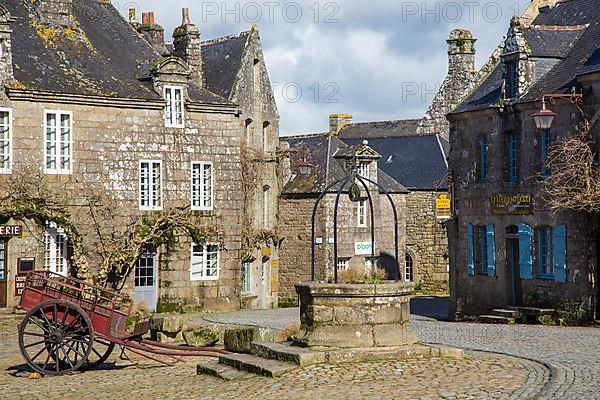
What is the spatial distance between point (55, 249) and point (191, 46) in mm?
8567

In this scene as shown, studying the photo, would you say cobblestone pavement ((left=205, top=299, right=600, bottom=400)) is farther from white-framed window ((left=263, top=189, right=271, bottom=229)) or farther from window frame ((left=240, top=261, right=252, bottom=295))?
white-framed window ((left=263, top=189, right=271, bottom=229))

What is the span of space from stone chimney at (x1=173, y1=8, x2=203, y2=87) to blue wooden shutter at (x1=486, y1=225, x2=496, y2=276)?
10.6 metres

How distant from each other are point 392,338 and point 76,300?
15.8 feet

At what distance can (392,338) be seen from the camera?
14.6 m

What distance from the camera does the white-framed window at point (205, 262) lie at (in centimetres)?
3016

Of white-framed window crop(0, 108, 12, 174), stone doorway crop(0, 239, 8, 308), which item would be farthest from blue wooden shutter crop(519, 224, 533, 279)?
white-framed window crop(0, 108, 12, 174)

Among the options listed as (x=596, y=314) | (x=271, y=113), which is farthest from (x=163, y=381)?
(x=271, y=113)

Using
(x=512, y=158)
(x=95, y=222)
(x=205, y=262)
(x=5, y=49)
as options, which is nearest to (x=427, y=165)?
(x=205, y=262)

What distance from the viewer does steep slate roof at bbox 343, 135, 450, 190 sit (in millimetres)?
43344

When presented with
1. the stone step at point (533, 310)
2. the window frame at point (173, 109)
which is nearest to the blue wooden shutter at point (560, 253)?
the stone step at point (533, 310)

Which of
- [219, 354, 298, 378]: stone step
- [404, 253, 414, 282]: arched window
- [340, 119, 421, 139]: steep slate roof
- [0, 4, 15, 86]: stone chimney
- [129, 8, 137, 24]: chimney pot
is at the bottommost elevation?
[219, 354, 298, 378]: stone step

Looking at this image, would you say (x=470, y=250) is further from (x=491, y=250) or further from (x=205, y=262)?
(x=205, y=262)

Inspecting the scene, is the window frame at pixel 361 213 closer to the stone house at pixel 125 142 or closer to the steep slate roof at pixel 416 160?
the steep slate roof at pixel 416 160

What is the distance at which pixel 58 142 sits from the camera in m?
27.7
